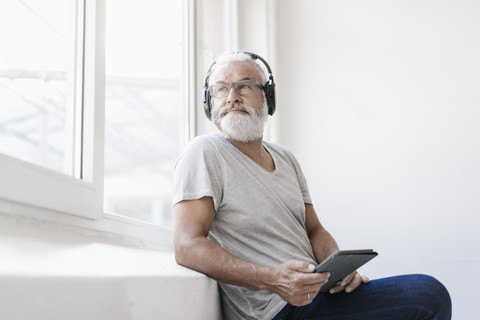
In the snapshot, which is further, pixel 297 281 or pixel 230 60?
pixel 230 60

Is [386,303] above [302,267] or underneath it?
underneath

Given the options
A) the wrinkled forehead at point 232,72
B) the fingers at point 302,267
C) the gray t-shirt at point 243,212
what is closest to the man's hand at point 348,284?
the gray t-shirt at point 243,212

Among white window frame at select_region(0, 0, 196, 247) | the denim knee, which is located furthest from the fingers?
white window frame at select_region(0, 0, 196, 247)

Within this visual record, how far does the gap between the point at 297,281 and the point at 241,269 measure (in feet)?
0.42

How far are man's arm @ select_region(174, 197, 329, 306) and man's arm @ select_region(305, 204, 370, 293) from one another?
8.2 inches

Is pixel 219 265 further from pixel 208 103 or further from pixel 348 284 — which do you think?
pixel 208 103

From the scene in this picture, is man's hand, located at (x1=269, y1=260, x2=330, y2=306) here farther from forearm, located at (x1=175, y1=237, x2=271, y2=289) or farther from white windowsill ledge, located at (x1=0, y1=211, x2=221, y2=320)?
white windowsill ledge, located at (x1=0, y1=211, x2=221, y2=320)

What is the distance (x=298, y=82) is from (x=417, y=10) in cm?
64

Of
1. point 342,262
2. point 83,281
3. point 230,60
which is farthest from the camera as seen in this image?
point 230,60

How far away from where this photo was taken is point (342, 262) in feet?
3.95

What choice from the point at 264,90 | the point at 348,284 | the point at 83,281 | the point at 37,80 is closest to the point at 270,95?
the point at 264,90

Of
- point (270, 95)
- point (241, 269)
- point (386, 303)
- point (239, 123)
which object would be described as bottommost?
point (386, 303)

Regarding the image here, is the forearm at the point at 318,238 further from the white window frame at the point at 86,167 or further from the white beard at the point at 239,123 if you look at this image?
the white window frame at the point at 86,167

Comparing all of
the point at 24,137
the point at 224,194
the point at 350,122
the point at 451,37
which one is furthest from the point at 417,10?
the point at 24,137
